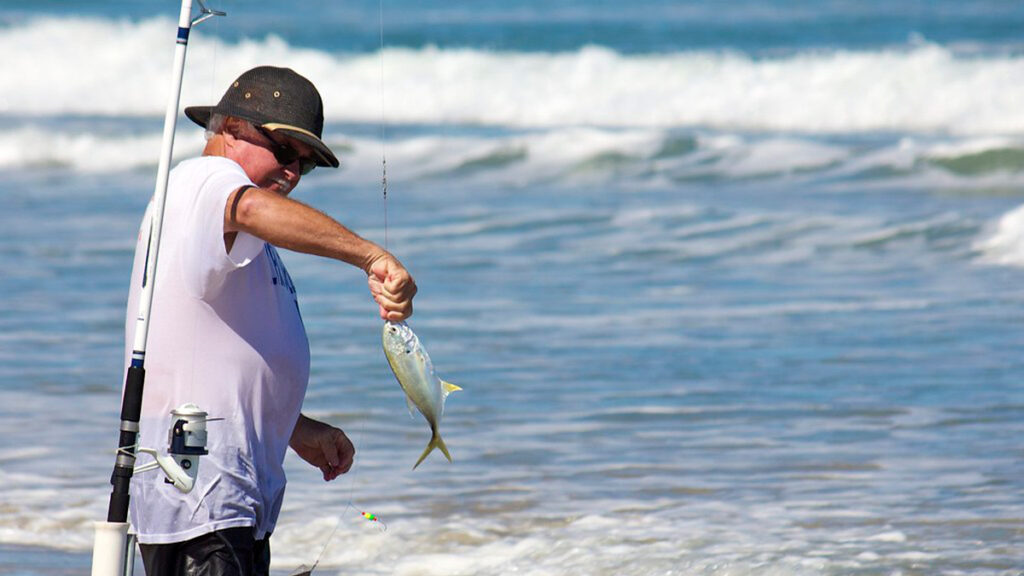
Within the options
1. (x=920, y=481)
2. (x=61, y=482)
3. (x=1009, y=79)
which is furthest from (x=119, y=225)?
(x=1009, y=79)

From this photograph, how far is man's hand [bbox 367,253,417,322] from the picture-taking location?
3172 millimetres

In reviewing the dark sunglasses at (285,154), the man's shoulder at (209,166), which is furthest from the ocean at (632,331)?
the man's shoulder at (209,166)

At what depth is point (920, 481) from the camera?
6613mm

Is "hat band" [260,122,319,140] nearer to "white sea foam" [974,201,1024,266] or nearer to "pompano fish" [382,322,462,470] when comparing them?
"pompano fish" [382,322,462,470]

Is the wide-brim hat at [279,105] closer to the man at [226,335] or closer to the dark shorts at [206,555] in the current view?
the man at [226,335]

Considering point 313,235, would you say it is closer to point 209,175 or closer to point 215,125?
point 209,175

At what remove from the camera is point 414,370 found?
3.50m

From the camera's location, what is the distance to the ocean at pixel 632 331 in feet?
19.8

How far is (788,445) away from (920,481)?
732 millimetres

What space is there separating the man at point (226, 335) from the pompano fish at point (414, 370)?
156mm

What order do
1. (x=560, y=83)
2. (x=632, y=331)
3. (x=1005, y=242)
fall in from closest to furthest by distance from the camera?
(x=632, y=331)
(x=1005, y=242)
(x=560, y=83)

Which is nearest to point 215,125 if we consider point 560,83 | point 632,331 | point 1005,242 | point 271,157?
point 271,157

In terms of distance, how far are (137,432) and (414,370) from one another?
584 mm

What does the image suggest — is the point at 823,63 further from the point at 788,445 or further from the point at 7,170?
the point at 788,445
